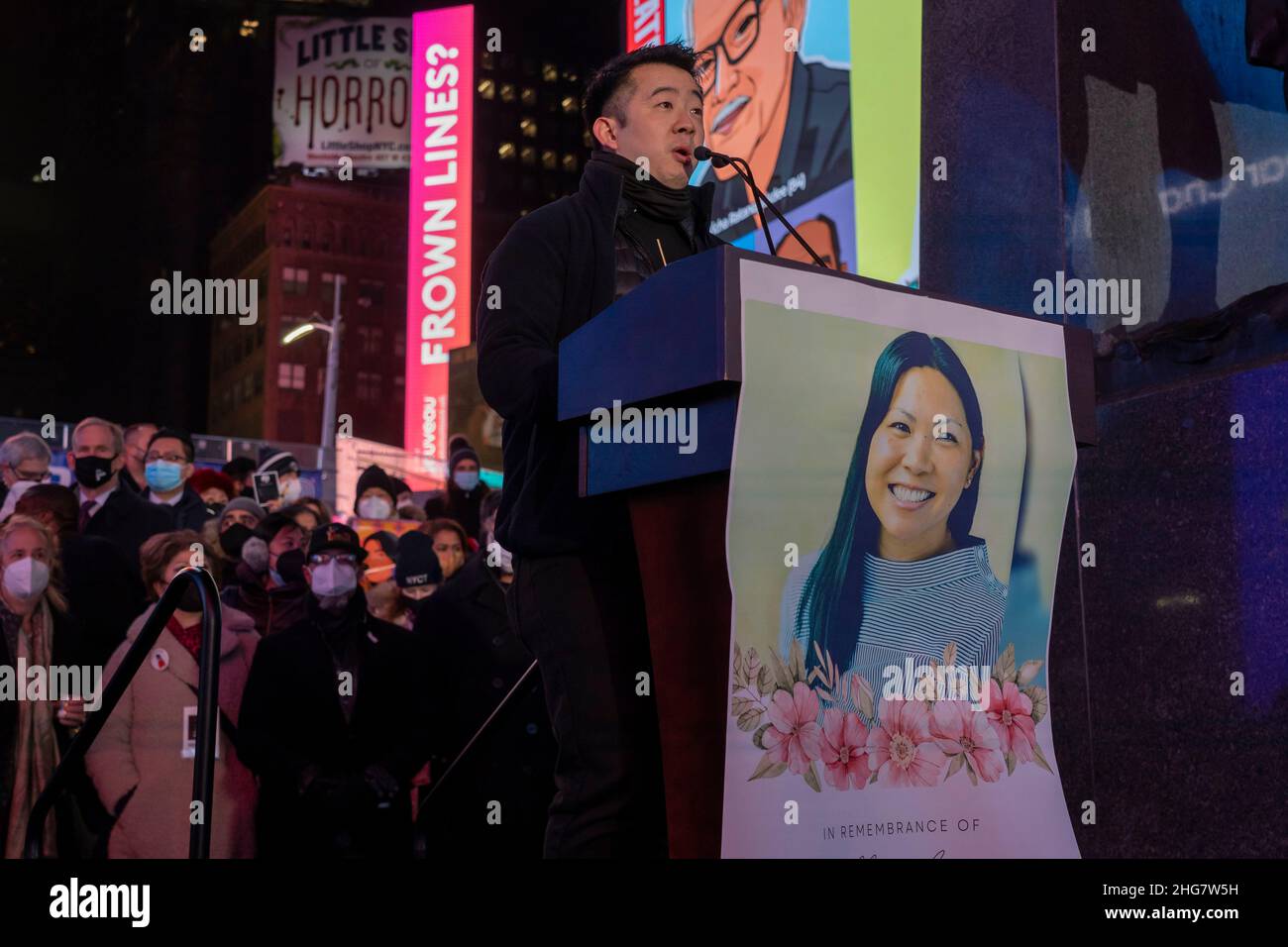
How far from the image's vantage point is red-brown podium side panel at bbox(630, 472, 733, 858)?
231 centimetres

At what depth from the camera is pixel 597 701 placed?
104 inches

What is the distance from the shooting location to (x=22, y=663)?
17.5 ft

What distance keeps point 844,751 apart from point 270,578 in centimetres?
460

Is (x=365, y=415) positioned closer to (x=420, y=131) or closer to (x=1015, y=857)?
(x=420, y=131)

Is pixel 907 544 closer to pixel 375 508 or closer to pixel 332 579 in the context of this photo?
pixel 332 579

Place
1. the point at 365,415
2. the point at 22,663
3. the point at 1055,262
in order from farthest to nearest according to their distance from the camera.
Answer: the point at 365,415
the point at 22,663
the point at 1055,262

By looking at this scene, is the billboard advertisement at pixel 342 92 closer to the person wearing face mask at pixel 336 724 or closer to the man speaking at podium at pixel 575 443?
the person wearing face mask at pixel 336 724

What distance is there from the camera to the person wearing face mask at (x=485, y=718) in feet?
18.2

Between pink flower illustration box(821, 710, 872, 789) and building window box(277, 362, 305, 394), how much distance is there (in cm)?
5485

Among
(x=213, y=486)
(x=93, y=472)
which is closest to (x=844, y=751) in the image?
(x=93, y=472)

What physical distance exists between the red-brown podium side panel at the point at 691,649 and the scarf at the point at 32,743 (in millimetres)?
3643

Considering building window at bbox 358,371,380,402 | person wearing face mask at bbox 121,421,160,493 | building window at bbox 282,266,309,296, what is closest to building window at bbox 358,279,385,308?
building window at bbox 282,266,309,296

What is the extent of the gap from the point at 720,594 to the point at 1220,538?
7.71 ft
